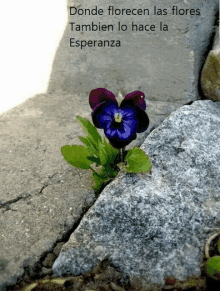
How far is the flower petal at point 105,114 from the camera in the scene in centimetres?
139

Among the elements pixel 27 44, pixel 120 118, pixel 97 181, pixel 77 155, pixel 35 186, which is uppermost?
pixel 120 118

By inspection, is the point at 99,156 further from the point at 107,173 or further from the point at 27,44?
the point at 27,44

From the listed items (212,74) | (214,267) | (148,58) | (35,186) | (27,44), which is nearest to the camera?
(214,267)

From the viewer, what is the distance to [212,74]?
2.33 metres

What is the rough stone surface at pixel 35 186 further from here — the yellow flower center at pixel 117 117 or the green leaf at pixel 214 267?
the green leaf at pixel 214 267

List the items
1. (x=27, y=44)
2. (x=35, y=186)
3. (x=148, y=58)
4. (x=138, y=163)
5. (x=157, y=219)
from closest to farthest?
(x=157, y=219) < (x=138, y=163) < (x=35, y=186) < (x=148, y=58) < (x=27, y=44)

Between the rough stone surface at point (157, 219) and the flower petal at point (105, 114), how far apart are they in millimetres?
335

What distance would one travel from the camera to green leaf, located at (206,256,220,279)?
3.77ft

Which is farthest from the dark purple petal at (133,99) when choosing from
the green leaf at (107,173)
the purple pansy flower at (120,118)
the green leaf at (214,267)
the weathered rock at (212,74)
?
the weathered rock at (212,74)

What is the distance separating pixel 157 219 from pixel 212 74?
1454mm

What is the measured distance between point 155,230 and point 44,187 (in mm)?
734

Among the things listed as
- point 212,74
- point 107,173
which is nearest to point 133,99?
point 107,173

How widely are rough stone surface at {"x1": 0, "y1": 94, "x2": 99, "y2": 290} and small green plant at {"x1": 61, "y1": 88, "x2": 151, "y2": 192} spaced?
239 mm

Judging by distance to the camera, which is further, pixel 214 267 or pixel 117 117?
pixel 117 117
